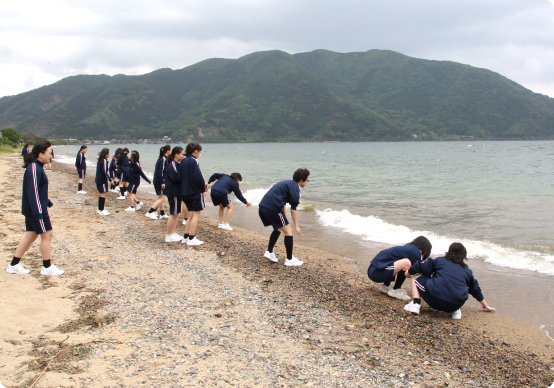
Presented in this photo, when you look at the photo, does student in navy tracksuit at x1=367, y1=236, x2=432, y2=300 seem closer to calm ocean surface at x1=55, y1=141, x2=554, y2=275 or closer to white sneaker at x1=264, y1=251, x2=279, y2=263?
white sneaker at x1=264, y1=251, x2=279, y2=263

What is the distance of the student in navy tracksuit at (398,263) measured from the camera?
19.3 ft

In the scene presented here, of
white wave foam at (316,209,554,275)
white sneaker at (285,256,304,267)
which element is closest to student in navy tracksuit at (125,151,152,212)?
white wave foam at (316,209,554,275)

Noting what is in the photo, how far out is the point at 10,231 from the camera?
8.45 meters

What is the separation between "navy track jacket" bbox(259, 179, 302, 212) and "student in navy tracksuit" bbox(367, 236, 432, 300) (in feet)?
5.67

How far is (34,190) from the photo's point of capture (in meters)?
5.65

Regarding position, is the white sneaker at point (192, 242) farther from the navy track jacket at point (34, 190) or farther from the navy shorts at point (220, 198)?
the navy track jacket at point (34, 190)

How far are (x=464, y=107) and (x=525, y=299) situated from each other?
473 ft

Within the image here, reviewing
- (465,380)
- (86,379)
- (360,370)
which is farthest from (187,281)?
(465,380)

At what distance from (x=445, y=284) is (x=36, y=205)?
5618 mm

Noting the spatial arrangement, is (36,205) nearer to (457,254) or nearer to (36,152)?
(36,152)

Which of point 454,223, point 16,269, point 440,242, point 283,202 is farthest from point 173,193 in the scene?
point 454,223

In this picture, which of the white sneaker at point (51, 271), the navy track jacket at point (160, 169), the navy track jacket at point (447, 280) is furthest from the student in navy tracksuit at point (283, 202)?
the navy track jacket at point (160, 169)

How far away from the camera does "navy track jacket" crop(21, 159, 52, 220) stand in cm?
564

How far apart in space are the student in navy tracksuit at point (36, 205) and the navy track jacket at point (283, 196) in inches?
132
